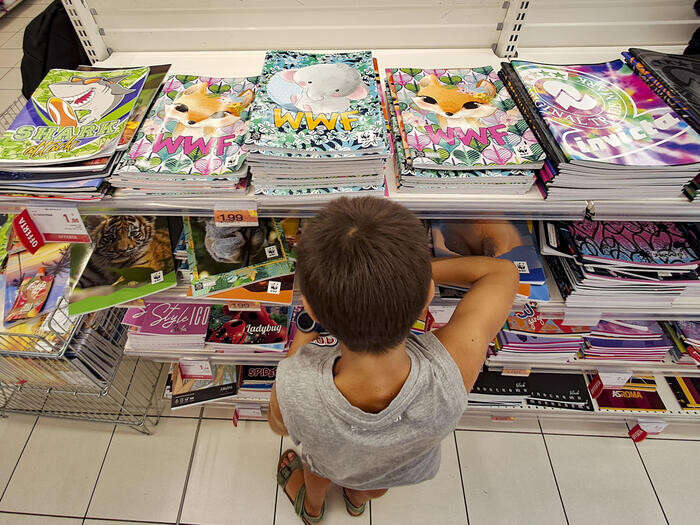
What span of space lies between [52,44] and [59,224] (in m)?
0.95

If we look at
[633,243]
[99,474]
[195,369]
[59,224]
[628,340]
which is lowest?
[99,474]

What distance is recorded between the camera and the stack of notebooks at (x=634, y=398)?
183 centimetres

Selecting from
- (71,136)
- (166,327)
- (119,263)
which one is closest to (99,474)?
(166,327)

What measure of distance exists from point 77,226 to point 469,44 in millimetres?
1417

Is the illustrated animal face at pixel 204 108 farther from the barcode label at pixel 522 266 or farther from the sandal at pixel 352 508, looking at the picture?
the sandal at pixel 352 508

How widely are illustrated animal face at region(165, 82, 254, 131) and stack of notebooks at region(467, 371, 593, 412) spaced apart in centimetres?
145

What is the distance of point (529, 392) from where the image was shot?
1836 mm

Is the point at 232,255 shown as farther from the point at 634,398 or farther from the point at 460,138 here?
the point at 634,398

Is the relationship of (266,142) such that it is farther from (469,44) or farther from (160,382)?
(160,382)

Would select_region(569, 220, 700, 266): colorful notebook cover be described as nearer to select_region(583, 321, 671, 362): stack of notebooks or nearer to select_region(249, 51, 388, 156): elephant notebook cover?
select_region(583, 321, 671, 362): stack of notebooks

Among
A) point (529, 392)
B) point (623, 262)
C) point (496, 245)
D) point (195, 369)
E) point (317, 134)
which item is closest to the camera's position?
point (317, 134)

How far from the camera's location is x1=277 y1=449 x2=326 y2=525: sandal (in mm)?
1686

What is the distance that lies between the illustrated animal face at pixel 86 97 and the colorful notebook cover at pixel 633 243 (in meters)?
1.42

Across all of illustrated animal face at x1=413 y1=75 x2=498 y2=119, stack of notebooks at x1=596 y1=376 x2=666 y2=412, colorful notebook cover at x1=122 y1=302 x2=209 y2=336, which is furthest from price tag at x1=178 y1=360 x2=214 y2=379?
stack of notebooks at x1=596 y1=376 x2=666 y2=412
